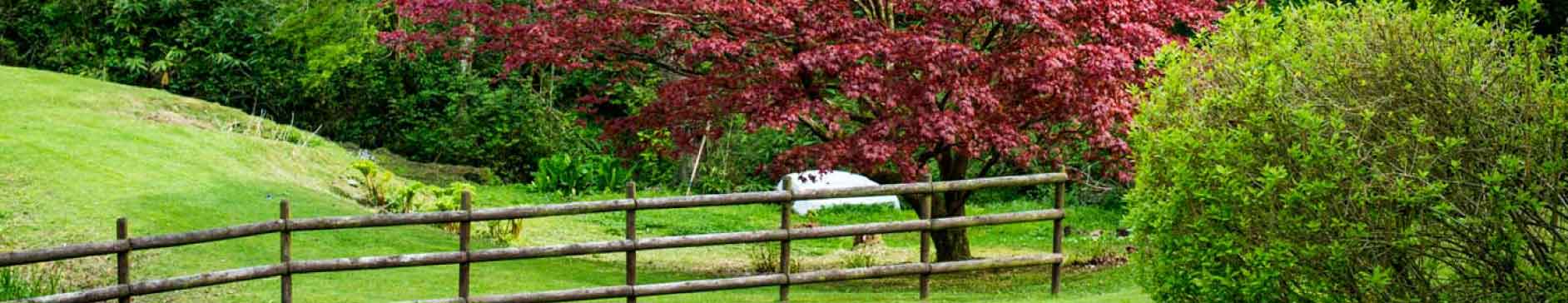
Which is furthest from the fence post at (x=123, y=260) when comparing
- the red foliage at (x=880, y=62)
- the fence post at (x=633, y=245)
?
the red foliage at (x=880, y=62)

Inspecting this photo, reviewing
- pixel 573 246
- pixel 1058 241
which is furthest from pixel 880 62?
pixel 573 246

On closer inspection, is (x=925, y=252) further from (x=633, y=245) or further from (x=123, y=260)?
(x=123, y=260)

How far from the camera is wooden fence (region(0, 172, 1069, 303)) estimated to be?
8.17 meters

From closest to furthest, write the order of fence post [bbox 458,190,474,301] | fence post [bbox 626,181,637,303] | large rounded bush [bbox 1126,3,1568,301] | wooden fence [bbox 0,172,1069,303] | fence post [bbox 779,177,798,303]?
large rounded bush [bbox 1126,3,1568,301]
wooden fence [bbox 0,172,1069,303]
fence post [bbox 458,190,474,301]
fence post [bbox 626,181,637,303]
fence post [bbox 779,177,798,303]

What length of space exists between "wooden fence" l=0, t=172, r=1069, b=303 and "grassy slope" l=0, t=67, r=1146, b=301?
1.58 ft

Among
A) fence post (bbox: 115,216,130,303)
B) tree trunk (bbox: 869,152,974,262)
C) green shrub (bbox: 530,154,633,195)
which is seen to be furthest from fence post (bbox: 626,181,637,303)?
green shrub (bbox: 530,154,633,195)

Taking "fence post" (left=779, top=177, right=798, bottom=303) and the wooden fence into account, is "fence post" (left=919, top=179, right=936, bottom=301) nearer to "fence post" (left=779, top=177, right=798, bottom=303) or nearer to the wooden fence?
the wooden fence

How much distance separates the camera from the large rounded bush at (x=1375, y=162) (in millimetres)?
6035

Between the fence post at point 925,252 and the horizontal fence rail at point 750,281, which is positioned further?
the fence post at point 925,252

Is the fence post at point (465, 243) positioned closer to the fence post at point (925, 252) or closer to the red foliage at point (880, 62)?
the red foliage at point (880, 62)


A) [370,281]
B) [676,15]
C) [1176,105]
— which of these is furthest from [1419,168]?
[370,281]

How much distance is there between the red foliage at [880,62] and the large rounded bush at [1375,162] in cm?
315

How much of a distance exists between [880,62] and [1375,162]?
496 centimetres

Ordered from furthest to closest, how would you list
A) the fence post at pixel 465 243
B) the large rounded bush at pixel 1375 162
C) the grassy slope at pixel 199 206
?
the grassy slope at pixel 199 206 < the fence post at pixel 465 243 < the large rounded bush at pixel 1375 162
